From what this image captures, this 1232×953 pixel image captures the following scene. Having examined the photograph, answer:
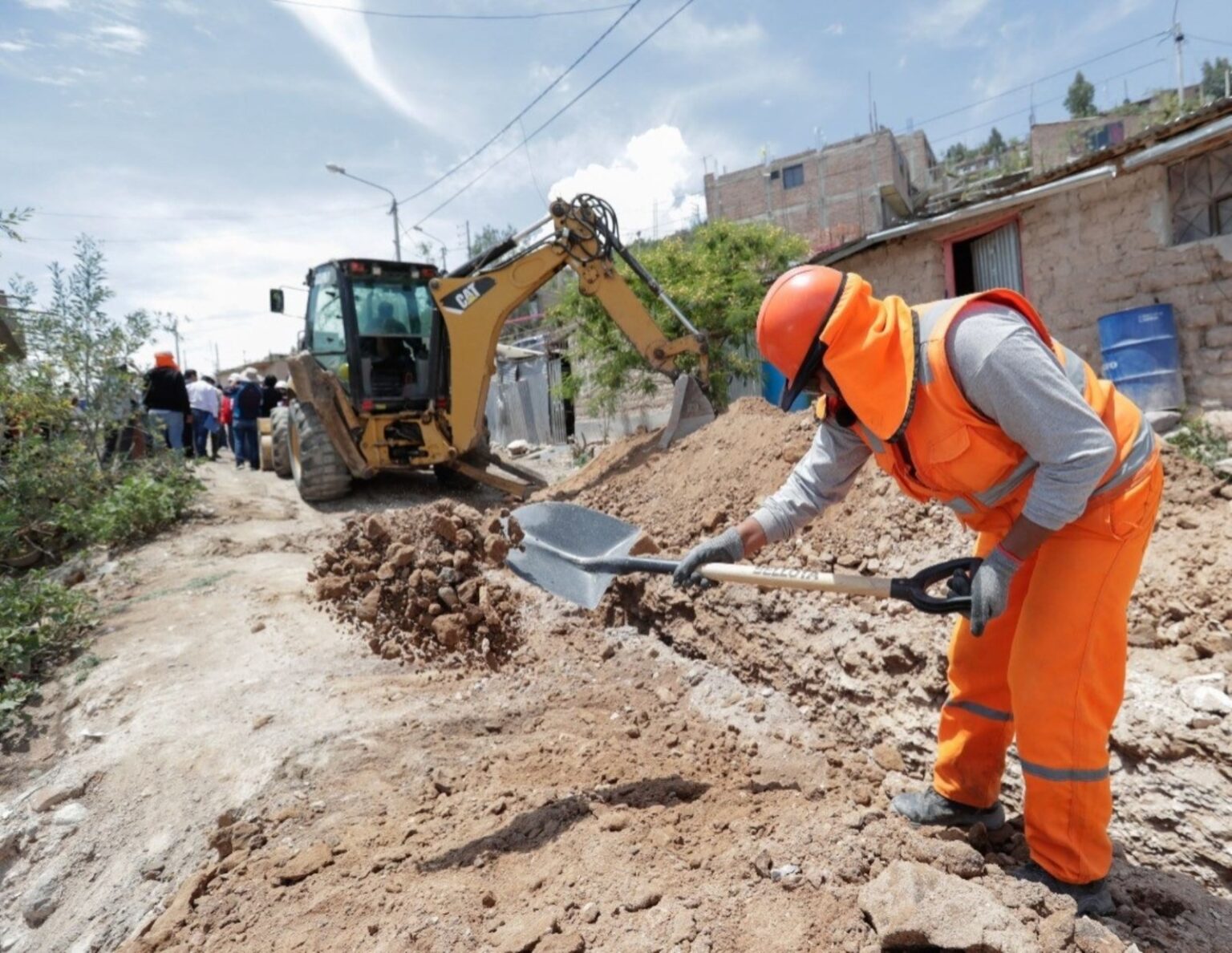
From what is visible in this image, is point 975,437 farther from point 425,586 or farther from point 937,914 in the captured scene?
point 425,586

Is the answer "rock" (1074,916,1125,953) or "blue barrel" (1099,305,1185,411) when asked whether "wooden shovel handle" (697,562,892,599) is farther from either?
"blue barrel" (1099,305,1185,411)

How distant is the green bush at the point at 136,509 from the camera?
6.47 metres

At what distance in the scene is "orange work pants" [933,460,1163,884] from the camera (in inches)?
76.6

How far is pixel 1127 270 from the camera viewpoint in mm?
6738

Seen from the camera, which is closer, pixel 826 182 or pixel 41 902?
pixel 41 902

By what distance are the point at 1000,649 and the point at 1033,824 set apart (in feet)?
1.54

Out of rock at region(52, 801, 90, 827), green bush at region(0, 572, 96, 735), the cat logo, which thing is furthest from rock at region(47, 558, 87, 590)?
the cat logo

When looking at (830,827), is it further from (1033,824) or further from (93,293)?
(93,293)

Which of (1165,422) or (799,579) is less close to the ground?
(1165,422)

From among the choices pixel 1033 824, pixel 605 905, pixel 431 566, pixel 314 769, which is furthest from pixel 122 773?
pixel 1033 824

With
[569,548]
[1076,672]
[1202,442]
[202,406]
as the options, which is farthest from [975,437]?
[202,406]

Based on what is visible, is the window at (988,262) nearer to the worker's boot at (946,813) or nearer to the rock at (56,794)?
the worker's boot at (946,813)

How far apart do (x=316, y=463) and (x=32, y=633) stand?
4.24 m

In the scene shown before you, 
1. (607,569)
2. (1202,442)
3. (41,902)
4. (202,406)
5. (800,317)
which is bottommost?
(41,902)
